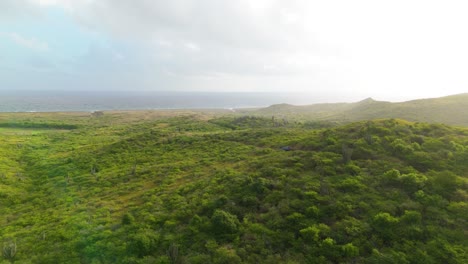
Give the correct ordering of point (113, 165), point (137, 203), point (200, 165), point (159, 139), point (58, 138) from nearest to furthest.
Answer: point (137, 203) → point (200, 165) → point (113, 165) → point (159, 139) → point (58, 138)

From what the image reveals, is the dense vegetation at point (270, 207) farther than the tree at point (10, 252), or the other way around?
the tree at point (10, 252)

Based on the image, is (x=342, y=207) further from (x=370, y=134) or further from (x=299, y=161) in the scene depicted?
(x=370, y=134)

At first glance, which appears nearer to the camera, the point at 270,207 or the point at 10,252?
the point at 10,252

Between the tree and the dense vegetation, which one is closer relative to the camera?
the dense vegetation

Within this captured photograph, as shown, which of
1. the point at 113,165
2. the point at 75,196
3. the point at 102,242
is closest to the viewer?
the point at 102,242

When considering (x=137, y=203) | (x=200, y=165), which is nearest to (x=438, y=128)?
(x=200, y=165)

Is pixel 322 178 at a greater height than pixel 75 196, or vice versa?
pixel 322 178

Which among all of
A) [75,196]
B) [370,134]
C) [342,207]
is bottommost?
[75,196]

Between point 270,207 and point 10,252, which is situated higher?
point 270,207
